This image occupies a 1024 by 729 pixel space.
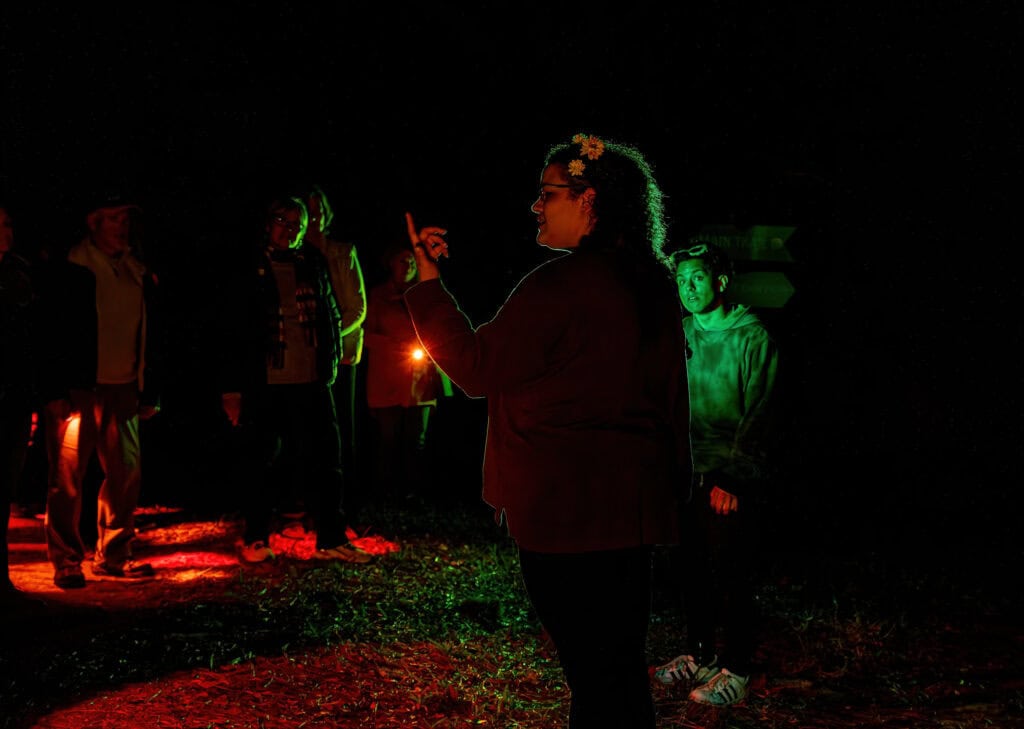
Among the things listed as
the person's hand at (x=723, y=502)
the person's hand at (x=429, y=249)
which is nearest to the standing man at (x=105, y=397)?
the person's hand at (x=429, y=249)

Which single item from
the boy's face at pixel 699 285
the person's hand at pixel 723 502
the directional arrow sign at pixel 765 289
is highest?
the directional arrow sign at pixel 765 289

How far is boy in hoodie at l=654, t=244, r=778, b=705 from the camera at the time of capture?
402 centimetres

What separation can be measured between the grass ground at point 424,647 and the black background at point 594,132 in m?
2.37

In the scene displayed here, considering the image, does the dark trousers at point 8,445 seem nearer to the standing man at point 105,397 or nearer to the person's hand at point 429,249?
the standing man at point 105,397

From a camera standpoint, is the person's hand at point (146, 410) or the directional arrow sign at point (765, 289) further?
the directional arrow sign at point (765, 289)

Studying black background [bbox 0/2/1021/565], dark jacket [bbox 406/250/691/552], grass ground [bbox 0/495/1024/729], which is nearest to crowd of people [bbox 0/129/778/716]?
dark jacket [bbox 406/250/691/552]

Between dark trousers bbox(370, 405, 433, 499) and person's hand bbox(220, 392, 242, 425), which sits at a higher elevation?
person's hand bbox(220, 392, 242, 425)

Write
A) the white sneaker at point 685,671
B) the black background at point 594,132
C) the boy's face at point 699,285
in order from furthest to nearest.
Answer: the black background at point 594,132 < the white sneaker at point 685,671 < the boy's face at point 699,285

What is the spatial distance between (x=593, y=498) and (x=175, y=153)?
387 inches

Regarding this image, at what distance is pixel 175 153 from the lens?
35.4ft

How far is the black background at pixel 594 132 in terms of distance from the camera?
409 inches

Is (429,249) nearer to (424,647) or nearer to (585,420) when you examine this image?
(585,420)

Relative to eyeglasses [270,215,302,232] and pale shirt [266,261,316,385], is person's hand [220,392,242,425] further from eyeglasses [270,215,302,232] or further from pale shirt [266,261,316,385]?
eyeglasses [270,215,302,232]

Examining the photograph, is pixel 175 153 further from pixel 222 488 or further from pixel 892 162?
pixel 892 162
